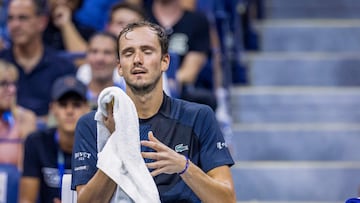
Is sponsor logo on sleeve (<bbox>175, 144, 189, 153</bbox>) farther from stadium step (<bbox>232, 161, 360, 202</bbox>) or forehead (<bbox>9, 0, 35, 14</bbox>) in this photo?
forehead (<bbox>9, 0, 35, 14</bbox>)

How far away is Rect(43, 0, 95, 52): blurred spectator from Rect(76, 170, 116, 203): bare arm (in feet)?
15.2

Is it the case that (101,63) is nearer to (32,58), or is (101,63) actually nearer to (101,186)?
(32,58)

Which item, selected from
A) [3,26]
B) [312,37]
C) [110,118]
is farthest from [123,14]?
[110,118]

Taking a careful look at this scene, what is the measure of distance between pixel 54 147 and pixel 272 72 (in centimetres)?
332

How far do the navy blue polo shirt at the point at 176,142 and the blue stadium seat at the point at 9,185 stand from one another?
2.32 metres

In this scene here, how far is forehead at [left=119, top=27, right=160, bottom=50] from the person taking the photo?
4504mm

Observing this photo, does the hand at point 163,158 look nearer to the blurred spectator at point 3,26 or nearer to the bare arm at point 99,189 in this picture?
the bare arm at point 99,189

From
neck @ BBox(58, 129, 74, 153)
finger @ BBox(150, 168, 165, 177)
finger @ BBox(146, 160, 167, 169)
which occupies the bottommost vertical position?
neck @ BBox(58, 129, 74, 153)

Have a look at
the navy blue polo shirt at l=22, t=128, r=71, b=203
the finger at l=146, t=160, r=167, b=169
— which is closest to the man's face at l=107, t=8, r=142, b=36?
the navy blue polo shirt at l=22, t=128, r=71, b=203

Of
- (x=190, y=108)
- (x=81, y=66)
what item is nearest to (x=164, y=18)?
(x=81, y=66)

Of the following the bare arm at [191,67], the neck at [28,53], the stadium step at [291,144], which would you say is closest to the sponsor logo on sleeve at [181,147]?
the bare arm at [191,67]

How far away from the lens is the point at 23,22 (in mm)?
8633

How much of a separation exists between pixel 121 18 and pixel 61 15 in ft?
3.08

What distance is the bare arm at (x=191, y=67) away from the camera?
330 inches
